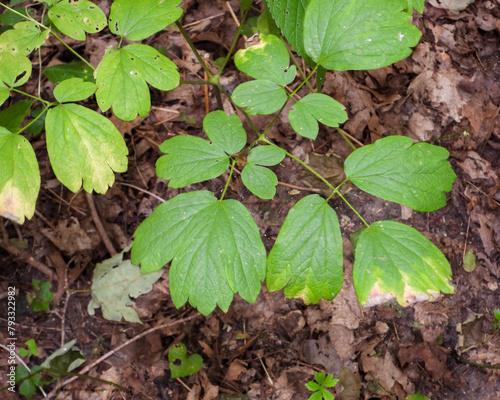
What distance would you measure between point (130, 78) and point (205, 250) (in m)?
0.83

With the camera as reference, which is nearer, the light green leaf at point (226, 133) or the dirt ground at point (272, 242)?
the light green leaf at point (226, 133)

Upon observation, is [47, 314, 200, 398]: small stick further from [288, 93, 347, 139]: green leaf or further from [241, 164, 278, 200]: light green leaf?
[288, 93, 347, 139]: green leaf

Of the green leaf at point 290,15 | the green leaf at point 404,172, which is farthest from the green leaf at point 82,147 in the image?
the green leaf at point 404,172

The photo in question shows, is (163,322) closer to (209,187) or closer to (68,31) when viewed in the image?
(209,187)

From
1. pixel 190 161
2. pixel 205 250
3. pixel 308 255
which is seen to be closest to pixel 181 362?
pixel 205 250

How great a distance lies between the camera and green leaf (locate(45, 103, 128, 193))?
168 cm

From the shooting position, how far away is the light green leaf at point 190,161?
69.7 inches

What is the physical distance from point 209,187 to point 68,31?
1.13m

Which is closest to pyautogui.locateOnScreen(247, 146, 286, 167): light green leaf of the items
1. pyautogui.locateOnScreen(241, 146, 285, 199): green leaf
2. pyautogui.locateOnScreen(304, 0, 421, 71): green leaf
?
pyautogui.locateOnScreen(241, 146, 285, 199): green leaf

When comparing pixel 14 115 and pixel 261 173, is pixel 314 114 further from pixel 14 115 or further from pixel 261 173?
pixel 14 115

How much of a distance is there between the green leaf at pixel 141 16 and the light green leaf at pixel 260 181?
0.76 meters

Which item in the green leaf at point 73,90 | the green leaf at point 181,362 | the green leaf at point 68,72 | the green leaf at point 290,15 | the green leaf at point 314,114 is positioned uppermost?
the green leaf at point 290,15

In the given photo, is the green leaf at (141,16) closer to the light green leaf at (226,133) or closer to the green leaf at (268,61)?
the green leaf at (268,61)

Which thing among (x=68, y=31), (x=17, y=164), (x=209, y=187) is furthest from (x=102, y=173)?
(x=209, y=187)
